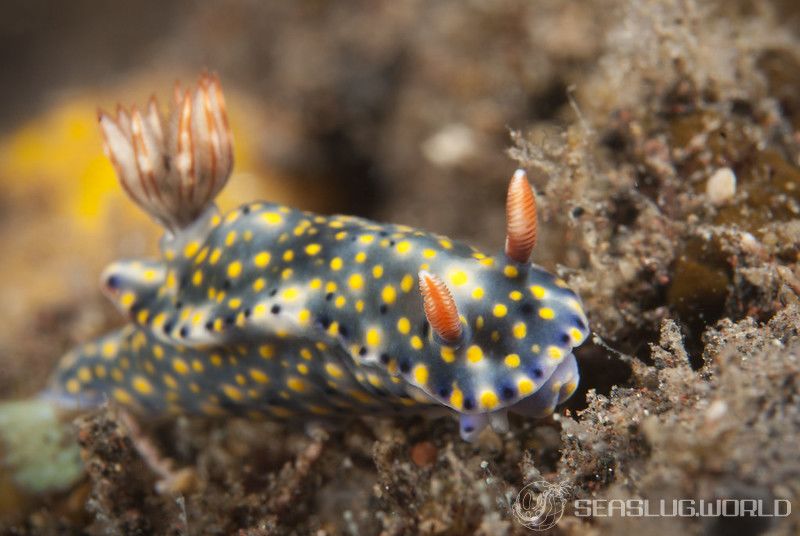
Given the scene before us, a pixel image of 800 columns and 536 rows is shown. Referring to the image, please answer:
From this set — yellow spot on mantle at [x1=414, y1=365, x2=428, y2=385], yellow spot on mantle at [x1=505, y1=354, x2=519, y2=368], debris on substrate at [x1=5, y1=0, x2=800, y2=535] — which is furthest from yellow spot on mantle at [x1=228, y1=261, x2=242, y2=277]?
yellow spot on mantle at [x1=505, y1=354, x2=519, y2=368]

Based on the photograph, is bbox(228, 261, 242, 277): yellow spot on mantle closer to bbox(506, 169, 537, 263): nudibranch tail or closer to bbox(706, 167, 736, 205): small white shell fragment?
bbox(506, 169, 537, 263): nudibranch tail

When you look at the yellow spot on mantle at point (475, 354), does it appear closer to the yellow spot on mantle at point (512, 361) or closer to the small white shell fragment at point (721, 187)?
the yellow spot on mantle at point (512, 361)

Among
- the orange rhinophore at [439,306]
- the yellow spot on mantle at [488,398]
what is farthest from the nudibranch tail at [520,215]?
the yellow spot on mantle at [488,398]

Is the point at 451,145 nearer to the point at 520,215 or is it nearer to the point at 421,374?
the point at 520,215

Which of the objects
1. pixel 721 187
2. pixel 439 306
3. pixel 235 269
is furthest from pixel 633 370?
pixel 235 269

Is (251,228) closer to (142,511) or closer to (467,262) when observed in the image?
(467,262)

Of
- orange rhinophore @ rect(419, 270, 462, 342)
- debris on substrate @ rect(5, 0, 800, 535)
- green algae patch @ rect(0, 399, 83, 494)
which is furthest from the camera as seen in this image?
green algae patch @ rect(0, 399, 83, 494)
